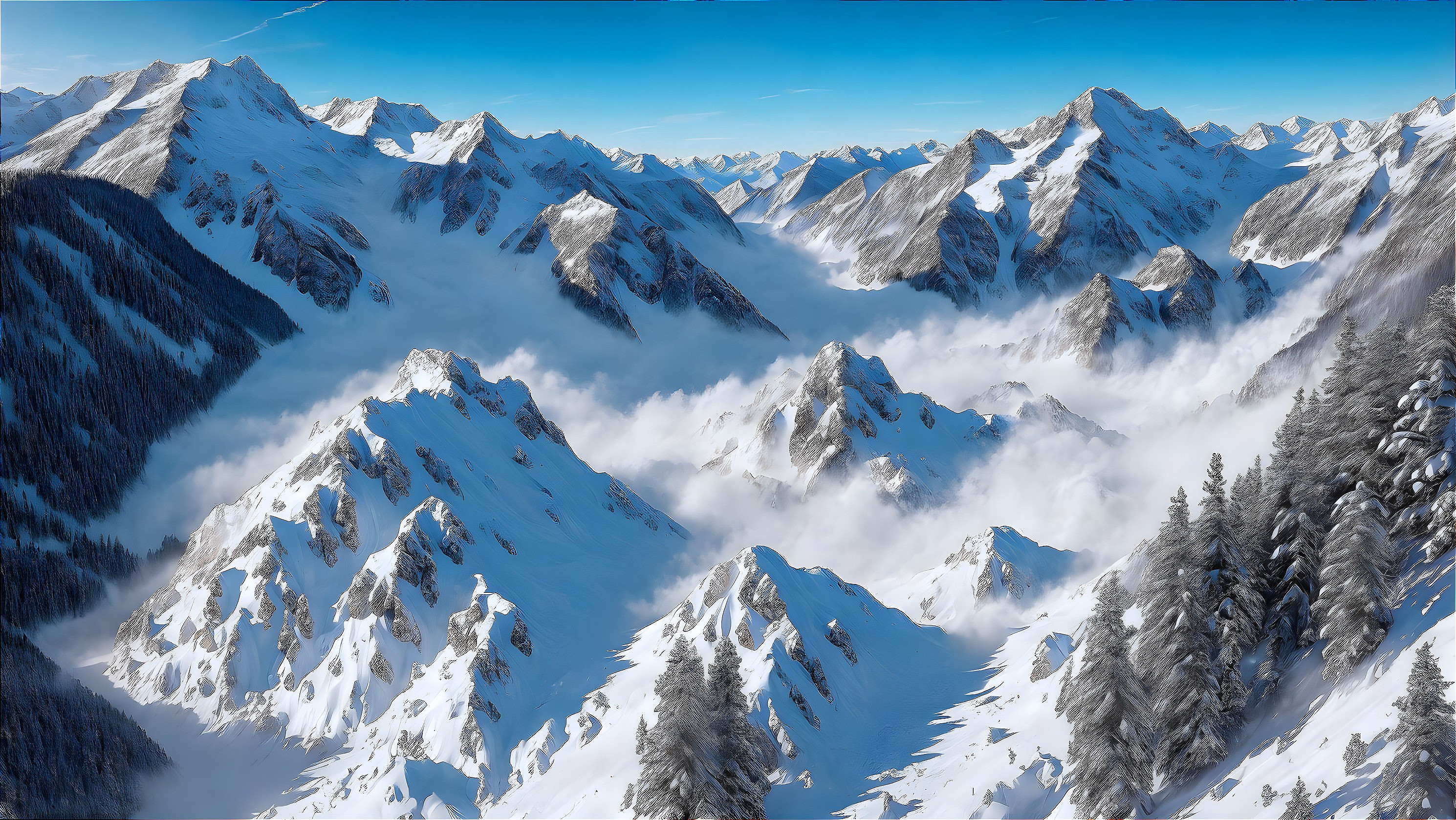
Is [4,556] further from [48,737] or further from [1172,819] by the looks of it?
[1172,819]

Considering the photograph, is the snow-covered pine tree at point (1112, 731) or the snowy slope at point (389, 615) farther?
the snowy slope at point (389, 615)

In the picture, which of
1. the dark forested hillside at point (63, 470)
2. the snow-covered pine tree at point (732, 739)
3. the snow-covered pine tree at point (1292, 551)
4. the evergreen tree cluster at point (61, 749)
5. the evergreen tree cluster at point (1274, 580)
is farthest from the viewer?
the dark forested hillside at point (63, 470)

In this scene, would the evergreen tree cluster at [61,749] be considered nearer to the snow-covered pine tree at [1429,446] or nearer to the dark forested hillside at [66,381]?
the dark forested hillside at [66,381]

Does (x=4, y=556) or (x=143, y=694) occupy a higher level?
(x=4, y=556)

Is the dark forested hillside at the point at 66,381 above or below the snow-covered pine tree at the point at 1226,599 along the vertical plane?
above

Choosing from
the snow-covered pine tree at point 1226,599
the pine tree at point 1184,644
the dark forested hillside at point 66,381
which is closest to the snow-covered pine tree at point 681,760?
the pine tree at point 1184,644

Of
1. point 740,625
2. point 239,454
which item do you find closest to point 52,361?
point 239,454
